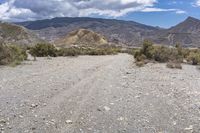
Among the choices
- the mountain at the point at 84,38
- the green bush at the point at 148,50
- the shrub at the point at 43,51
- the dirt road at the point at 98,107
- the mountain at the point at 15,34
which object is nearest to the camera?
the dirt road at the point at 98,107

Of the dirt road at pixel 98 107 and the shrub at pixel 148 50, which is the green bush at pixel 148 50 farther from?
the dirt road at pixel 98 107

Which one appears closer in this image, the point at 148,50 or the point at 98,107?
the point at 98,107

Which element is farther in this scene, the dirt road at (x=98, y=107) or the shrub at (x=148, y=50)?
the shrub at (x=148, y=50)

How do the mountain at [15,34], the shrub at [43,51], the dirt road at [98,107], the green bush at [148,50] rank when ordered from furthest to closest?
1. the mountain at [15,34]
2. the shrub at [43,51]
3. the green bush at [148,50]
4. the dirt road at [98,107]

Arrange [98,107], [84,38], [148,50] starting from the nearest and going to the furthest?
[98,107], [148,50], [84,38]

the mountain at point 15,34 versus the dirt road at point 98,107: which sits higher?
the dirt road at point 98,107

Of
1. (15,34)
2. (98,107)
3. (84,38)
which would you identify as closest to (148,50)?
(98,107)

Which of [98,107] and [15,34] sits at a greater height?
[98,107]

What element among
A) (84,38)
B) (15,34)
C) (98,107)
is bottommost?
(84,38)

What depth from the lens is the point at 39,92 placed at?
15.7 meters

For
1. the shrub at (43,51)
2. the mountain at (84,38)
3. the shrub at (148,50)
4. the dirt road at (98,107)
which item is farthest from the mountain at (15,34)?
the dirt road at (98,107)

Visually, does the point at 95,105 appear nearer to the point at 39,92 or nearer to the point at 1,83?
the point at 39,92

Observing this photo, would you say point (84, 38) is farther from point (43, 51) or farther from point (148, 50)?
point (148, 50)

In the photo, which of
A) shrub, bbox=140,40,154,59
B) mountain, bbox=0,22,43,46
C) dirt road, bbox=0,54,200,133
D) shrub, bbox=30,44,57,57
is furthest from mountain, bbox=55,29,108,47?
dirt road, bbox=0,54,200,133
